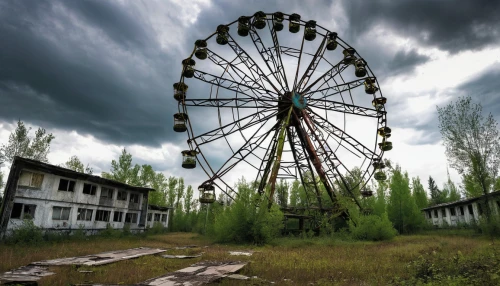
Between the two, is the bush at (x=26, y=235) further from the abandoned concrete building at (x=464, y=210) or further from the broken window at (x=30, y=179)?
the abandoned concrete building at (x=464, y=210)

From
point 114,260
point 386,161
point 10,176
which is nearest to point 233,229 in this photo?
point 114,260

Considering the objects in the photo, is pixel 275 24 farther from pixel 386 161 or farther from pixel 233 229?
pixel 233 229

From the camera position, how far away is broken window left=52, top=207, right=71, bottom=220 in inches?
973

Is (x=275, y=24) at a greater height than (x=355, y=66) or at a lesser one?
greater

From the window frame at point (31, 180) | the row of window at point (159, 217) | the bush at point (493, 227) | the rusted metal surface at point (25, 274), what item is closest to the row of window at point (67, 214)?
the window frame at point (31, 180)

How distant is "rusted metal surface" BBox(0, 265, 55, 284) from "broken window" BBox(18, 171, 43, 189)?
49.9ft

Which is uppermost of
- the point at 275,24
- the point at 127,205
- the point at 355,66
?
the point at 275,24

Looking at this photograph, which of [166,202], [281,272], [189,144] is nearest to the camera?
[281,272]

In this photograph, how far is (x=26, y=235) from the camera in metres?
19.3

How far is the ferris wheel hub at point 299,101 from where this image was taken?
2334 cm

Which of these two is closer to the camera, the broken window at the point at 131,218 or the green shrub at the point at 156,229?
the broken window at the point at 131,218

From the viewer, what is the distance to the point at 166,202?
179 feet

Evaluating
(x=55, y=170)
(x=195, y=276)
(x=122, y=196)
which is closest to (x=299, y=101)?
(x=195, y=276)

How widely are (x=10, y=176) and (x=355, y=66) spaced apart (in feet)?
89.2
